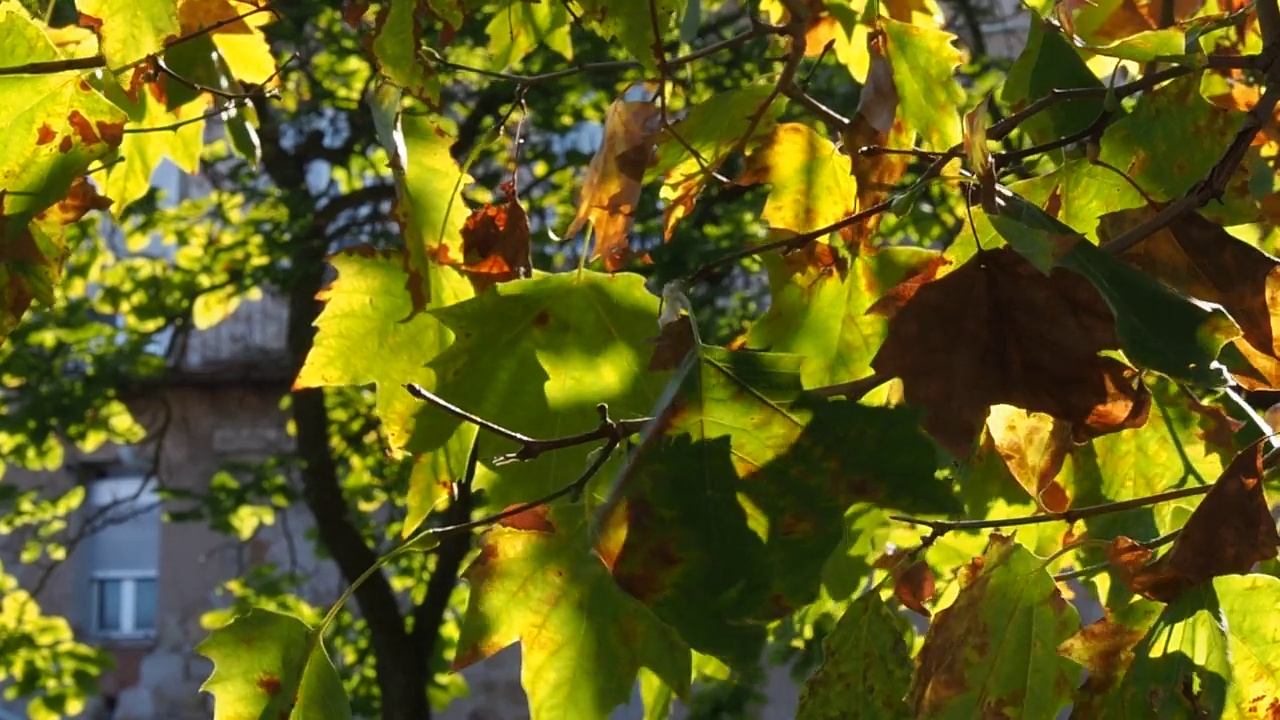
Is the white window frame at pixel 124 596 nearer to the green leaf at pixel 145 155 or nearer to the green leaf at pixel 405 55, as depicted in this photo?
the green leaf at pixel 145 155

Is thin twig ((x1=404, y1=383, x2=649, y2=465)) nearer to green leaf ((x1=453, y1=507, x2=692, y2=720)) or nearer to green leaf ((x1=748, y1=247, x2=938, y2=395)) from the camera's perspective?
green leaf ((x1=453, y1=507, x2=692, y2=720))

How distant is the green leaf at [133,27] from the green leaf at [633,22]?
0.18 m

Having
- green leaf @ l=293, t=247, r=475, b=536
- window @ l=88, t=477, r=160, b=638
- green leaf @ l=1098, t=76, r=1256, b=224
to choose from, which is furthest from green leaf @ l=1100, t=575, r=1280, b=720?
window @ l=88, t=477, r=160, b=638

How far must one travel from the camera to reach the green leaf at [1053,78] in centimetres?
63

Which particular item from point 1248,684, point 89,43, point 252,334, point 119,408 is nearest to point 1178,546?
point 1248,684

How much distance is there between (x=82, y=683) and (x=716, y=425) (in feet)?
10.1

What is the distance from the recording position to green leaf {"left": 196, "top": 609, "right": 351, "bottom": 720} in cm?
57

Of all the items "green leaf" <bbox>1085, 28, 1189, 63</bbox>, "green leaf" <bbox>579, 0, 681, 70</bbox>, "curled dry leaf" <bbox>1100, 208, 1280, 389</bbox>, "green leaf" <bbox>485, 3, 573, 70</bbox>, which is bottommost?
"green leaf" <bbox>485, 3, 573, 70</bbox>

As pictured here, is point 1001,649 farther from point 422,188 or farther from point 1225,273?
point 422,188

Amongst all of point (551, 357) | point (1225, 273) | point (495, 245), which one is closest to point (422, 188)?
point (495, 245)

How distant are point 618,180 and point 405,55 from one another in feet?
0.38

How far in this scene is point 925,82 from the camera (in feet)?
2.32

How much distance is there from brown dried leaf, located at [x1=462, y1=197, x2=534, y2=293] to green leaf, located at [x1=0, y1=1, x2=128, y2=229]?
163 millimetres

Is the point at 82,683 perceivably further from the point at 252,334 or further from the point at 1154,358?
the point at 1154,358
